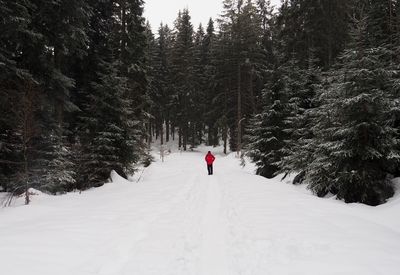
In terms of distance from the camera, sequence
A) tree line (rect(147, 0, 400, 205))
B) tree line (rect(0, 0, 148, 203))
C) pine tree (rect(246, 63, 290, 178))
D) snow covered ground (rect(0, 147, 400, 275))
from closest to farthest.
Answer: snow covered ground (rect(0, 147, 400, 275)), tree line (rect(147, 0, 400, 205)), tree line (rect(0, 0, 148, 203)), pine tree (rect(246, 63, 290, 178))

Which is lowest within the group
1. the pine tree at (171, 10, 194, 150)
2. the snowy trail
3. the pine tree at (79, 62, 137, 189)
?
the snowy trail

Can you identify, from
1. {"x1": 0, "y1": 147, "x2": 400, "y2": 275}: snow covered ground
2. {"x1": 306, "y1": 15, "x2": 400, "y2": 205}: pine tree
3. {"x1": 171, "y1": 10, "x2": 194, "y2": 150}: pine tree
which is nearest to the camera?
{"x1": 0, "y1": 147, "x2": 400, "y2": 275}: snow covered ground

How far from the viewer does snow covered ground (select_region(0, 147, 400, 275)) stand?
5.23 meters

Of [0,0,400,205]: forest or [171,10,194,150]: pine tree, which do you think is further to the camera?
[171,10,194,150]: pine tree

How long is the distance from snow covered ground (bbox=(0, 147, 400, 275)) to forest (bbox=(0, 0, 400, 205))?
1590mm

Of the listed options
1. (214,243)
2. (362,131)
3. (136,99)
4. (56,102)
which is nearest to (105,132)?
(56,102)

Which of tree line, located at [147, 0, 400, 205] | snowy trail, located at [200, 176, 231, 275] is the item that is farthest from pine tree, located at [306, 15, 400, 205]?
snowy trail, located at [200, 176, 231, 275]

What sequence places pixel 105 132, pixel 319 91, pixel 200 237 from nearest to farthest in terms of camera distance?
pixel 200 237 → pixel 319 91 → pixel 105 132

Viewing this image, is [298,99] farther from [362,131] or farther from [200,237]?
[200,237]

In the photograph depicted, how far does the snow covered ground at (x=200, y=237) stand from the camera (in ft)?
17.2

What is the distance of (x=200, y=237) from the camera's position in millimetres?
6891

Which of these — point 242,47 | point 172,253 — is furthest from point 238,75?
point 172,253

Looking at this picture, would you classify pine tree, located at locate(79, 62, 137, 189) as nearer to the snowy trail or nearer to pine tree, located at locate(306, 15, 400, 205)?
the snowy trail

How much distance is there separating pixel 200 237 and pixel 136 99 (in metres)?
16.8
